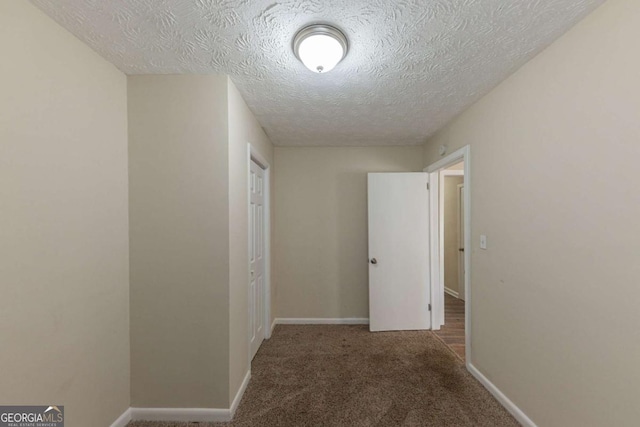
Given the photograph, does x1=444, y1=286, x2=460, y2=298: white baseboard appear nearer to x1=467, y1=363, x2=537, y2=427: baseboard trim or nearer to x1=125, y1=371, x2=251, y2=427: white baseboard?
x1=467, y1=363, x2=537, y2=427: baseboard trim

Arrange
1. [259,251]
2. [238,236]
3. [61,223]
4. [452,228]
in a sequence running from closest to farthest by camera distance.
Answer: [61,223]
[238,236]
[259,251]
[452,228]

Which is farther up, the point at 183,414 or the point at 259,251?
the point at 259,251

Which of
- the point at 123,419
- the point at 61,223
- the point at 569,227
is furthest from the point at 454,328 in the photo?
the point at 61,223

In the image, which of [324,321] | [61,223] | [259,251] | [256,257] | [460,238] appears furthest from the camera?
[460,238]

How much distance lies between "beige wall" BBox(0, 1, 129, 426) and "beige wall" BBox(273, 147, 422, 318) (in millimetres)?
1940

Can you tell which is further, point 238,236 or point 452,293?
point 452,293

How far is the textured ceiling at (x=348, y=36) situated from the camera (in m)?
1.23

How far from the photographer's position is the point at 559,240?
148 cm

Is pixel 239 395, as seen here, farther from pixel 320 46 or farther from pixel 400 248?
pixel 320 46

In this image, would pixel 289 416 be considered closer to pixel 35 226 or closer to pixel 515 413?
pixel 515 413

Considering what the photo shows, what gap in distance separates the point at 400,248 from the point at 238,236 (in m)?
2.08

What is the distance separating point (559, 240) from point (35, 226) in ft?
8.64

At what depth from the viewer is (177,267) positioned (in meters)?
1.80

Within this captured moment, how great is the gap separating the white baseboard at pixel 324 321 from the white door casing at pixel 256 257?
19.9 inches
